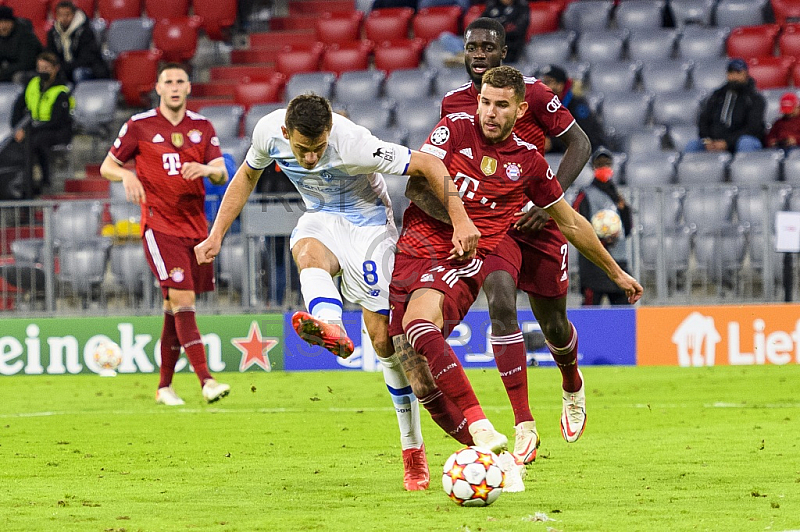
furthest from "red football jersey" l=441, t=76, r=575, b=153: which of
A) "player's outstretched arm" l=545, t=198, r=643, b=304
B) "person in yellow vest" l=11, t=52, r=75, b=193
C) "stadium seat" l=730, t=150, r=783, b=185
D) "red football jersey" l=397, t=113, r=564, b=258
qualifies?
"person in yellow vest" l=11, t=52, r=75, b=193

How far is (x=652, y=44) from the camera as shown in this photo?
16.1 m

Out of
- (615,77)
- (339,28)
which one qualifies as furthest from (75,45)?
(615,77)

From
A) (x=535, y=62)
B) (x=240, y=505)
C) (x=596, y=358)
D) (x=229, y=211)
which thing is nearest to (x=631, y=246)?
(x=596, y=358)

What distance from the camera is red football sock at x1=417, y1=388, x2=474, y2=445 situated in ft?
19.5

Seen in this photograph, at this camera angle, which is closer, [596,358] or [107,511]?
[107,511]

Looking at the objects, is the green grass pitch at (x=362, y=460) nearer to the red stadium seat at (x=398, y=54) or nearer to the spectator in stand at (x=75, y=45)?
the red stadium seat at (x=398, y=54)

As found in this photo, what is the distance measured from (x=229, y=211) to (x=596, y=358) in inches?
282

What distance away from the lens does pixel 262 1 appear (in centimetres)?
1930

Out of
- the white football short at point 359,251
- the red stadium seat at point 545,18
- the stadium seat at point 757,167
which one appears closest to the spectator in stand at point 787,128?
the stadium seat at point 757,167

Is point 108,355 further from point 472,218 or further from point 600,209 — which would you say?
point 472,218

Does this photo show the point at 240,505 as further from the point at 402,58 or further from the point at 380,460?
the point at 402,58

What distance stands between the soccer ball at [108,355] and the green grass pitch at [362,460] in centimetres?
110

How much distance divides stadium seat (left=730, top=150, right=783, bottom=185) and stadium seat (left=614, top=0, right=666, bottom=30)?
3362 millimetres

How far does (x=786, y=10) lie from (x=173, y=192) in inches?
388
